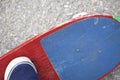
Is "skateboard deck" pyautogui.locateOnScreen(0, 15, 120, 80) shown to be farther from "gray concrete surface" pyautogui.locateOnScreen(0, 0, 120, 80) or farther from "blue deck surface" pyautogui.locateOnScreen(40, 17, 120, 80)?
"gray concrete surface" pyautogui.locateOnScreen(0, 0, 120, 80)

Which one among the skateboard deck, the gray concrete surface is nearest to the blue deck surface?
the skateboard deck

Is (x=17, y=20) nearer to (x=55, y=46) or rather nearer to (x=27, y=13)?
(x=27, y=13)

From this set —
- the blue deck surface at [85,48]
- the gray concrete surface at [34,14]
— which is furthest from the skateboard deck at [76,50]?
the gray concrete surface at [34,14]

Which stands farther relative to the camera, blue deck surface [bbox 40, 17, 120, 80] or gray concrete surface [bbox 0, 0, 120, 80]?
gray concrete surface [bbox 0, 0, 120, 80]

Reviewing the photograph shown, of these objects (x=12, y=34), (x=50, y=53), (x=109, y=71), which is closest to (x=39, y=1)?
(x=12, y=34)

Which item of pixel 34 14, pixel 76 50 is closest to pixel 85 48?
pixel 76 50

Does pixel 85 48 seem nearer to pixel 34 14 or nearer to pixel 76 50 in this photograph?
pixel 76 50

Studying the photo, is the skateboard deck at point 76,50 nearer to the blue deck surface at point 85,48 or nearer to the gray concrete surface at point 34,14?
the blue deck surface at point 85,48
